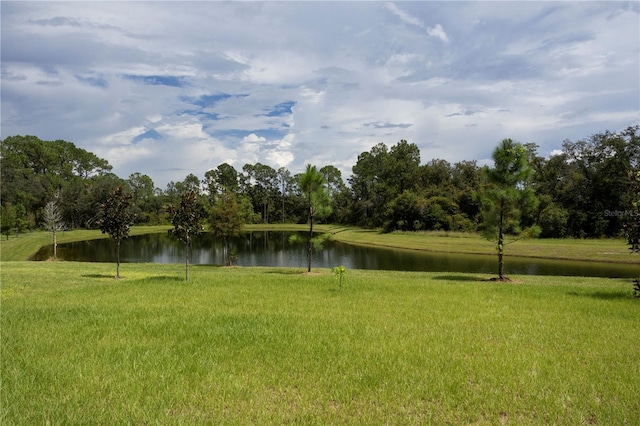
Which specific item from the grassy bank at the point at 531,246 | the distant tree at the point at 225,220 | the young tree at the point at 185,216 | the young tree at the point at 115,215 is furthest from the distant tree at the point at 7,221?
the grassy bank at the point at 531,246

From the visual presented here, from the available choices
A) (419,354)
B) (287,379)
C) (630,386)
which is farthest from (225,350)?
(630,386)

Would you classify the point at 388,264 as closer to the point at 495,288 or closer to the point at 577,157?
the point at 495,288

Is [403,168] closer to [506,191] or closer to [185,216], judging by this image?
[506,191]

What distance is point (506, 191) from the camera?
23.0 m

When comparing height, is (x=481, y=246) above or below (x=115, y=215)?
below

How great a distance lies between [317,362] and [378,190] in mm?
95395

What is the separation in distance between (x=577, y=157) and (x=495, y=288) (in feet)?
210

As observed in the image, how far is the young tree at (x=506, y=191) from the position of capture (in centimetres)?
2306

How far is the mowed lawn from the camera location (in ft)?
17.6

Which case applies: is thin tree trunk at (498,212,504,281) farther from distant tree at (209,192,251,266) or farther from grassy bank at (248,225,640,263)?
grassy bank at (248,225,640,263)

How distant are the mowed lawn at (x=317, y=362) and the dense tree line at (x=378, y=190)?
41.5 ft

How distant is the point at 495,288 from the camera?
1772 cm

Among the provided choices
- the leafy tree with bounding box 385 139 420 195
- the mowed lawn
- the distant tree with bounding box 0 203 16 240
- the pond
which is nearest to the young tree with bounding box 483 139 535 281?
the pond

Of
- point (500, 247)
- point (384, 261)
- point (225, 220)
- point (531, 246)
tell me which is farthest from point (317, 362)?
point (531, 246)
